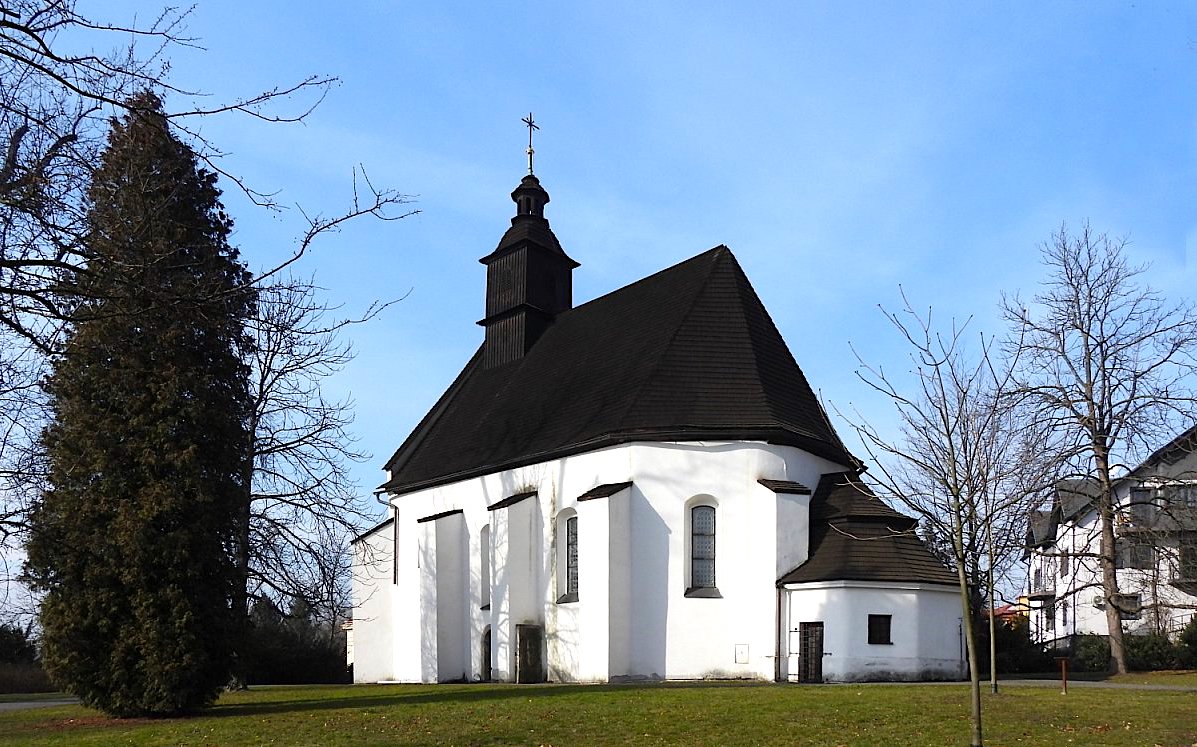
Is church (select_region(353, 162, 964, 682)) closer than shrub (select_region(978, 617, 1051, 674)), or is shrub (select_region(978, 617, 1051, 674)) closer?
church (select_region(353, 162, 964, 682))

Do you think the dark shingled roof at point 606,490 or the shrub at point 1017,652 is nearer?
the dark shingled roof at point 606,490

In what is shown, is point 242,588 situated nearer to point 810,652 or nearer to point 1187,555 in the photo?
point 810,652

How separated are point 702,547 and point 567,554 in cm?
378

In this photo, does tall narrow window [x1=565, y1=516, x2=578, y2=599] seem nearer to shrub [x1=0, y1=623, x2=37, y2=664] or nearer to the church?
the church

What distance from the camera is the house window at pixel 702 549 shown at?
26.0m

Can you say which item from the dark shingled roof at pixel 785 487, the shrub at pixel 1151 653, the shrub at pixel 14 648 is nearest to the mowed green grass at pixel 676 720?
the dark shingled roof at pixel 785 487

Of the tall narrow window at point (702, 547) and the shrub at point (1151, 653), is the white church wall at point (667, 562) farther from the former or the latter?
the shrub at point (1151, 653)

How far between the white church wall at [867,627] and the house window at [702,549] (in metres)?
2.20

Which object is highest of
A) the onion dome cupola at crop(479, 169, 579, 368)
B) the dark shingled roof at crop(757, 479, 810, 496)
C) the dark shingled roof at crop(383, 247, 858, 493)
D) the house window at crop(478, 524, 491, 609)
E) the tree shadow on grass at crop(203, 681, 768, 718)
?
the onion dome cupola at crop(479, 169, 579, 368)

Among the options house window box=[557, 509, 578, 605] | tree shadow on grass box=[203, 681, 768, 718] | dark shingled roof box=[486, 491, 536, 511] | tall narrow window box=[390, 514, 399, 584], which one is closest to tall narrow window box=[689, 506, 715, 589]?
house window box=[557, 509, 578, 605]

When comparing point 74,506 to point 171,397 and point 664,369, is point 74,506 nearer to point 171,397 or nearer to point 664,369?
point 171,397

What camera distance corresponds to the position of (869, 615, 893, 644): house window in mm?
24422

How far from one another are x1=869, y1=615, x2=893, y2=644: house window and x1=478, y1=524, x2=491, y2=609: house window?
36.9ft

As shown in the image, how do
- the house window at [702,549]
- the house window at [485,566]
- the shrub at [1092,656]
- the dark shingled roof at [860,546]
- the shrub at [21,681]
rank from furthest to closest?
the shrub at [1092,656] < the shrub at [21,681] < the house window at [485,566] < the house window at [702,549] < the dark shingled roof at [860,546]
